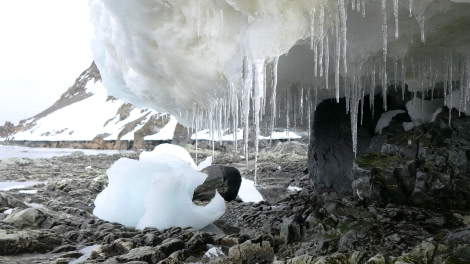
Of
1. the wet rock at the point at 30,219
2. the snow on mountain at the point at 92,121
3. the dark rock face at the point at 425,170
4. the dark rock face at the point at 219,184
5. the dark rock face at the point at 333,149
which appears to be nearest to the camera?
the dark rock face at the point at 425,170

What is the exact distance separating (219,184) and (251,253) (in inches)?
242

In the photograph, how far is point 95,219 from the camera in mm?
9172

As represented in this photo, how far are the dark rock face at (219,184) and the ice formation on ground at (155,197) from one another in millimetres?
2078

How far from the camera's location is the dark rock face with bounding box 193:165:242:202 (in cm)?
1182

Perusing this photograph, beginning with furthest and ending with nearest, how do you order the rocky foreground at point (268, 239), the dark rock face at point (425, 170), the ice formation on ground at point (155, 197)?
the ice formation on ground at point (155, 197)
the dark rock face at point (425, 170)
the rocky foreground at point (268, 239)

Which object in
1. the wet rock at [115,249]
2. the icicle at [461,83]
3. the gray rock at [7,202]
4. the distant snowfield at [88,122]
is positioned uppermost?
the distant snowfield at [88,122]

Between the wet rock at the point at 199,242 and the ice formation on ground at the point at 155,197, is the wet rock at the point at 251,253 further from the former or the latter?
the ice formation on ground at the point at 155,197

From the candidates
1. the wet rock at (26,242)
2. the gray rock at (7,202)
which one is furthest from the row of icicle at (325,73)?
the gray rock at (7,202)

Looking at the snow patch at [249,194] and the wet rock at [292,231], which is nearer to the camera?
the wet rock at [292,231]

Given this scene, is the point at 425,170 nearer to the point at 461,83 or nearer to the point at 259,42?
the point at 461,83

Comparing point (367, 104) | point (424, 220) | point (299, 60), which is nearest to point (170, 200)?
point (299, 60)

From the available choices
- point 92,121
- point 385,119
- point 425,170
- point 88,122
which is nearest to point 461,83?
point 425,170

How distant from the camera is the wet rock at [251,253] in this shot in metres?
5.80

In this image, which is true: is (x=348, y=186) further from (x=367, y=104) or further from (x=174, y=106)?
(x=174, y=106)
